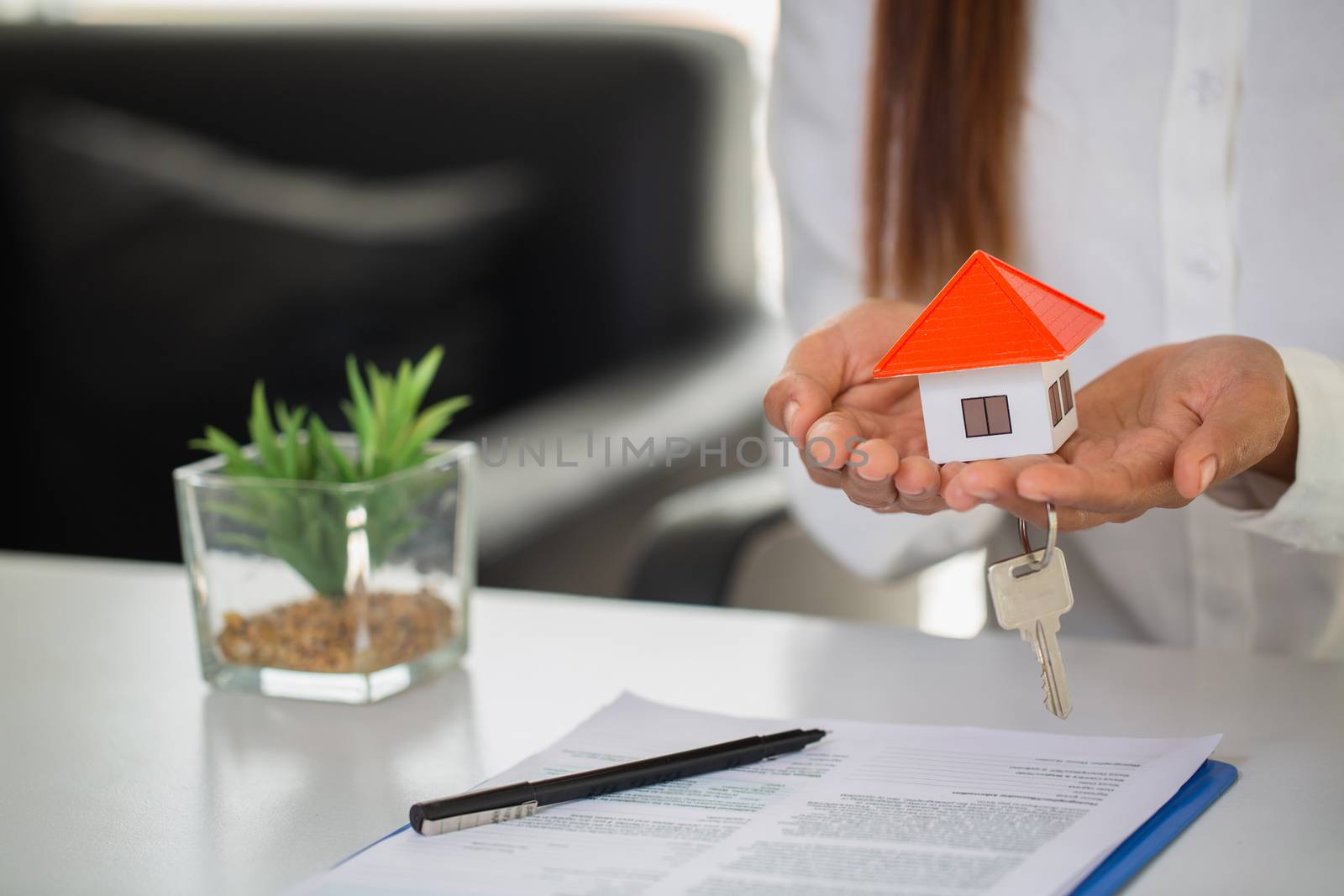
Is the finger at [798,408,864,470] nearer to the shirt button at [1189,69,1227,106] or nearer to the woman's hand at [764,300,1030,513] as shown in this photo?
the woman's hand at [764,300,1030,513]

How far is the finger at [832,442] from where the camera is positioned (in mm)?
650

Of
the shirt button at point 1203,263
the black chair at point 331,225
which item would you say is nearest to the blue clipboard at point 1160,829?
the shirt button at point 1203,263

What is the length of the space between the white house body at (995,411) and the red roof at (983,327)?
0.05 feet

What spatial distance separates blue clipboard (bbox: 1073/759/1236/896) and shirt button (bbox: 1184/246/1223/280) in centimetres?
45

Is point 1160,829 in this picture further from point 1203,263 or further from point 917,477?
point 1203,263

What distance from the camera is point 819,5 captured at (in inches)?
45.6

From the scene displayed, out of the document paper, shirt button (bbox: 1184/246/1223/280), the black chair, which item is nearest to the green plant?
the document paper

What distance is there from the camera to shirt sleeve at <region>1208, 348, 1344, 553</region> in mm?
797

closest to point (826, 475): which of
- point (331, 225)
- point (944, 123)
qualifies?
point (944, 123)

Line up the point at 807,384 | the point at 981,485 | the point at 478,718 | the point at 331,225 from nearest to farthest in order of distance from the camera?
the point at 981,485, the point at 807,384, the point at 478,718, the point at 331,225

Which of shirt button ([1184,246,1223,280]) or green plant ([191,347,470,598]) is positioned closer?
green plant ([191,347,470,598])

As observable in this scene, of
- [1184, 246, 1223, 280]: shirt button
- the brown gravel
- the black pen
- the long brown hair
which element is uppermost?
the long brown hair

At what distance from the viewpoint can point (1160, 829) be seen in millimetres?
622

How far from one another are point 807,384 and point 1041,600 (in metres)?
0.17
